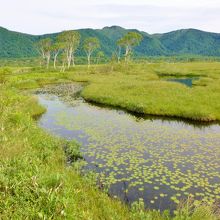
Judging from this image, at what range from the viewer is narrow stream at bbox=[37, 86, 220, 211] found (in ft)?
40.8

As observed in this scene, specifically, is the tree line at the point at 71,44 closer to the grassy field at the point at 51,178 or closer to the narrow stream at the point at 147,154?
the grassy field at the point at 51,178

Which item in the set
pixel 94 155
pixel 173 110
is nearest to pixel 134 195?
pixel 94 155

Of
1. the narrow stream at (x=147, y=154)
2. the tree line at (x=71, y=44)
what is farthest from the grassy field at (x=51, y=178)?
the tree line at (x=71, y=44)

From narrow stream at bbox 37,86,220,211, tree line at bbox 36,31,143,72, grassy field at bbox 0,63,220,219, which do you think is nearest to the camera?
grassy field at bbox 0,63,220,219

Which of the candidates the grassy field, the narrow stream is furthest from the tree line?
the narrow stream

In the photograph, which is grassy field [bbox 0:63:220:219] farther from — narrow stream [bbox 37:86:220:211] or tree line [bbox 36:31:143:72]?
tree line [bbox 36:31:143:72]

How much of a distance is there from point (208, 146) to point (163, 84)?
24.5m

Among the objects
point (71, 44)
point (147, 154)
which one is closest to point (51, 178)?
point (147, 154)

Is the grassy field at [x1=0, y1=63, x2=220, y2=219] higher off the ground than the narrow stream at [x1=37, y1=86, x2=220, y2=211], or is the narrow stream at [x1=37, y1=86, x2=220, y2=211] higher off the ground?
the grassy field at [x1=0, y1=63, x2=220, y2=219]

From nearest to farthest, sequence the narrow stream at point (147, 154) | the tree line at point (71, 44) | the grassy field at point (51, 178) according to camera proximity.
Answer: the grassy field at point (51, 178) < the narrow stream at point (147, 154) < the tree line at point (71, 44)

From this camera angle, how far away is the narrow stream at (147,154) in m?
12.4

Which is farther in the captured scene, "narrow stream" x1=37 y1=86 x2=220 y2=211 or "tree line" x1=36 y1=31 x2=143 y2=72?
"tree line" x1=36 y1=31 x2=143 y2=72

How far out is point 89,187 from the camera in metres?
11.7

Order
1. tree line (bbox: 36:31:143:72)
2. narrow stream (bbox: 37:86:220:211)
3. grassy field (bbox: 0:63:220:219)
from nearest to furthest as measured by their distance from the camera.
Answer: grassy field (bbox: 0:63:220:219) < narrow stream (bbox: 37:86:220:211) < tree line (bbox: 36:31:143:72)
